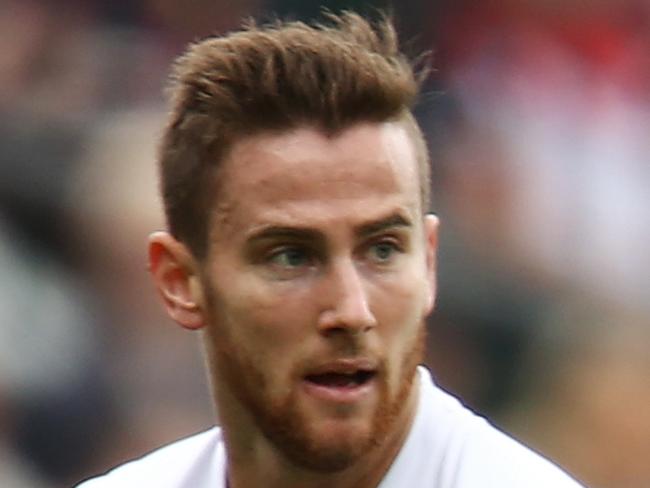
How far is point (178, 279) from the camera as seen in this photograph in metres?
2.97

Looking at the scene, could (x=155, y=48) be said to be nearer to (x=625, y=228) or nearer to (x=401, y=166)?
(x=625, y=228)

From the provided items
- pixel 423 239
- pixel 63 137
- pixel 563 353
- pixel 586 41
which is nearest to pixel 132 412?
pixel 63 137

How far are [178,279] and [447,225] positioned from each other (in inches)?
99.7

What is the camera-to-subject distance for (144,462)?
10.4 ft

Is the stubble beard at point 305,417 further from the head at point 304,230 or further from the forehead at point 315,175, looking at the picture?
the forehead at point 315,175

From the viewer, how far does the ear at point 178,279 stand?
2908mm

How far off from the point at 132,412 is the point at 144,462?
203 centimetres

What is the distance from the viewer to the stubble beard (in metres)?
2.65

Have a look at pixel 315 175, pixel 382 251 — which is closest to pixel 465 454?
pixel 382 251

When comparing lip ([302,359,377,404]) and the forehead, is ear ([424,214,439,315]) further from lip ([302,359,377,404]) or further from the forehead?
lip ([302,359,377,404])

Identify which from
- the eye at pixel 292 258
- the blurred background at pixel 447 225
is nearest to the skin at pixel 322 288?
the eye at pixel 292 258

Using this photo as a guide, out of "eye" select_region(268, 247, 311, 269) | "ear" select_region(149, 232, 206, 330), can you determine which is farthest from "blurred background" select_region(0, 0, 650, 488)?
"eye" select_region(268, 247, 311, 269)

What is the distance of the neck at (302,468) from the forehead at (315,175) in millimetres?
348

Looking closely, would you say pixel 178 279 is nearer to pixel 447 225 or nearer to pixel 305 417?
pixel 305 417
